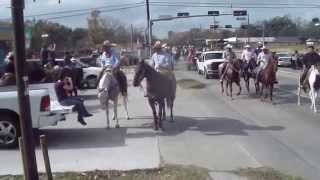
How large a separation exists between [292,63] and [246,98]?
4091 centimetres

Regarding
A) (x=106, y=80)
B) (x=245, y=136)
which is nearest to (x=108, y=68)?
(x=106, y=80)

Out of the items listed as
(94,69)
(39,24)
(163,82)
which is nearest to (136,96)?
(94,69)

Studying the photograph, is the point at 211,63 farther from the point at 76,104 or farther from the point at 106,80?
the point at 76,104

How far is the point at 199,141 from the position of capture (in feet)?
45.0

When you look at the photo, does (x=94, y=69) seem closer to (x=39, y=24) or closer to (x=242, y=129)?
(x=242, y=129)

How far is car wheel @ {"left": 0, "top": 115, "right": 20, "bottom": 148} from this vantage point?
1327cm

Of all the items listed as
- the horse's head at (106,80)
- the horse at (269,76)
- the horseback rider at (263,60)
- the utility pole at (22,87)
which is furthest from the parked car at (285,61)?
the utility pole at (22,87)

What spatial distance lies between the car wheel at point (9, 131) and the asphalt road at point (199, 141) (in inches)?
11.1

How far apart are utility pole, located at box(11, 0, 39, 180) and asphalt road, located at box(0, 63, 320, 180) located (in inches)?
82.7

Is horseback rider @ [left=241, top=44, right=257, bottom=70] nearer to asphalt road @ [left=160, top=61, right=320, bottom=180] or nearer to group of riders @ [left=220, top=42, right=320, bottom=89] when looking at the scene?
group of riders @ [left=220, top=42, right=320, bottom=89]

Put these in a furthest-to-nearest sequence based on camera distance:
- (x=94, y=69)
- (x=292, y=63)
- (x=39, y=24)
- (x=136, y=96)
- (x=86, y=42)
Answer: (x=86, y=42), (x=39, y=24), (x=292, y=63), (x=94, y=69), (x=136, y=96)

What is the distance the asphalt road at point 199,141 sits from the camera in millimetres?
11156

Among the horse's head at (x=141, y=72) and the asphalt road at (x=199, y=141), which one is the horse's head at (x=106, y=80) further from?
the asphalt road at (x=199, y=141)

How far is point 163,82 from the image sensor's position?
15898 mm
